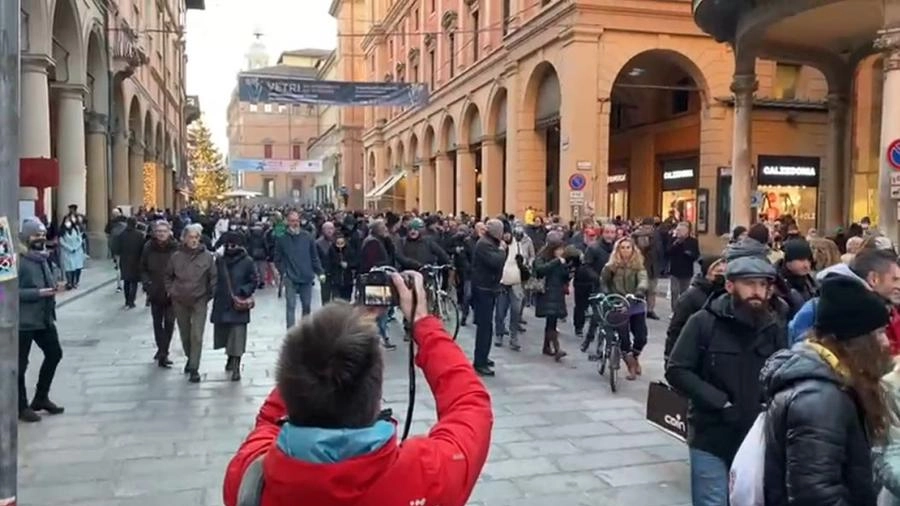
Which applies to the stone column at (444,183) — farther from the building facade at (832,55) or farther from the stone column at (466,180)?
the building facade at (832,55)

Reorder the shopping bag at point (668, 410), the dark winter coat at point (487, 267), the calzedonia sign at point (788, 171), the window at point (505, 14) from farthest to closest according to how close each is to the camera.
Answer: the window at point (505, 14) → the calzedonia sign at point (788, 171) → the dark winter coat at point (487, 267) → the shopping bag at point (668, 410)

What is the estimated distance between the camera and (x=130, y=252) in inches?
580

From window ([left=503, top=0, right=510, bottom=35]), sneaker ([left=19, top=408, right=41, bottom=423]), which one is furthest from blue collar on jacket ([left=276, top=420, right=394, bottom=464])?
window ([left=503, top=0, right=510, bottom=35])

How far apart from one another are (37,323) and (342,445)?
625cm

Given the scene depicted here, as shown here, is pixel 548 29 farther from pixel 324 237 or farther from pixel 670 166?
pixel 324 237

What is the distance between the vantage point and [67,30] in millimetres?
21938

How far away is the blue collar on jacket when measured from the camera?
163 cm

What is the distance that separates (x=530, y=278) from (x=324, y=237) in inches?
158

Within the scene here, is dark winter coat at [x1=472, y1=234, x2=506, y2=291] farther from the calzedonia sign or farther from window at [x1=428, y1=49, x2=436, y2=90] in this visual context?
window at [x1=428, y1=49, x2=436, y2=90]

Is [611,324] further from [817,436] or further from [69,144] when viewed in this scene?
[69,144]

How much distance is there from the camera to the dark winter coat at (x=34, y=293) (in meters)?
6.86

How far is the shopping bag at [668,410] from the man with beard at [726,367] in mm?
1091

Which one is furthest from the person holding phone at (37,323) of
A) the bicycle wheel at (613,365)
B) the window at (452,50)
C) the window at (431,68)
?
the window at (431,68)

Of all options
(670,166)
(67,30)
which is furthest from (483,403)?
(670,166)
